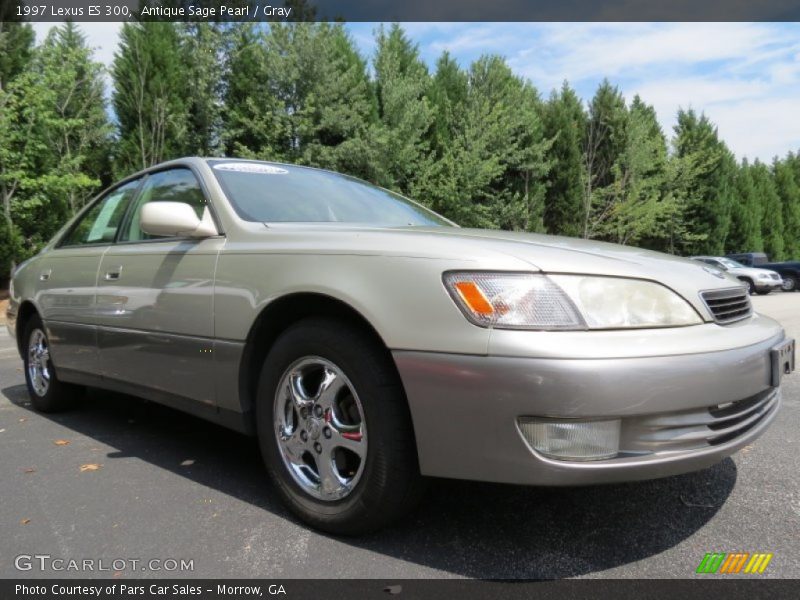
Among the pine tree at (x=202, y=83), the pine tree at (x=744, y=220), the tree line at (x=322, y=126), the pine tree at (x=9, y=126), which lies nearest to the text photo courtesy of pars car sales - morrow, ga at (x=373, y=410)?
the pine tree at (x=9, y=126)

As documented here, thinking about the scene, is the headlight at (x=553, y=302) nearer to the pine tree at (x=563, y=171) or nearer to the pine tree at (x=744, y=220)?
the pine tree at (x=563, y=171)

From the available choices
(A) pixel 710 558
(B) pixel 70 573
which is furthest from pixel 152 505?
(A) pixel 710 558

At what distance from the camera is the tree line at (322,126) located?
1656 cm

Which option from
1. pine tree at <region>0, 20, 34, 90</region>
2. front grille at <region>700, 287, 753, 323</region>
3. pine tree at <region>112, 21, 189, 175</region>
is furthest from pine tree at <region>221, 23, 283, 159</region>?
front grille at <region>700, 287, 753, 323</region>

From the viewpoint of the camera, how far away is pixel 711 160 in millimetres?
31234

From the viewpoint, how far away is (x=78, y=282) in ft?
12.1

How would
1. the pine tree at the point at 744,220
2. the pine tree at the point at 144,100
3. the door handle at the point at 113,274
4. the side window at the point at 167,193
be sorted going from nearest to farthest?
the side window at the point at 167,193
the door handle at the point at 113,274
the pine tree at the point at 144,100
the pine tree at the point at 744,220

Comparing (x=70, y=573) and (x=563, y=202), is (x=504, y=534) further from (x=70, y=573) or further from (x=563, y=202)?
(x=563, y=202)

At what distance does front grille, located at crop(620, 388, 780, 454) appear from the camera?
188cm

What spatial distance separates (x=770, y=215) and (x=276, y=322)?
45281 millimetres

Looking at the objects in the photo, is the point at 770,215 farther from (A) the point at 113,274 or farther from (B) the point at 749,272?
(A) the point at 113,274

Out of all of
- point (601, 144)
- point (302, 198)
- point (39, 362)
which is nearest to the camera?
point (302, 198)

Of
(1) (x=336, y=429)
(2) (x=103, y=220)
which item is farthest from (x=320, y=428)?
(2) (x=103, y=220)

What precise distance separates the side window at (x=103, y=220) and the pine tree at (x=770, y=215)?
43.0 meters
